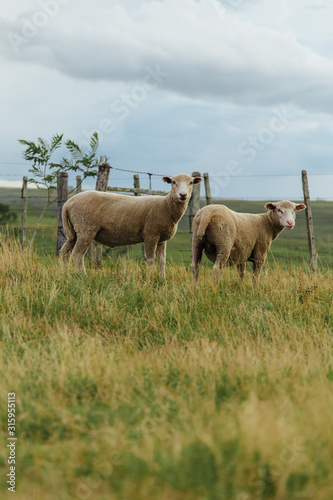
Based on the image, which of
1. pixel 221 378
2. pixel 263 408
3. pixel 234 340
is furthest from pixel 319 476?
pixel 234 340

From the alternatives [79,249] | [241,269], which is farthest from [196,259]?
[79,249]

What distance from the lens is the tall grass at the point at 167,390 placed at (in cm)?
260

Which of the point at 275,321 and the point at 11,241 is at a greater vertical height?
the point at 11,241

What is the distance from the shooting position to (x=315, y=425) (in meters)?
3.04

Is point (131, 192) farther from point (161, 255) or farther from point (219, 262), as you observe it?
point (219, 262)

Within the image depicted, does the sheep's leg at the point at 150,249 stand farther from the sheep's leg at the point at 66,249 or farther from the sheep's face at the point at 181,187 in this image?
the sheep's leg at the point at 66,249

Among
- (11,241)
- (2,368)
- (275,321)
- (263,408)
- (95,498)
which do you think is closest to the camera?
(95,498)

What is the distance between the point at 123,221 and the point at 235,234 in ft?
6.17

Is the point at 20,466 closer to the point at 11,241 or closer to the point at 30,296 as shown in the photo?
the point at 30,296

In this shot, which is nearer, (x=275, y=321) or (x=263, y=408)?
(x=263, y=408)

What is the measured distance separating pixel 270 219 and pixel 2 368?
5.08m

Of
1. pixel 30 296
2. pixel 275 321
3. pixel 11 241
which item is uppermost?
pixel 11 241

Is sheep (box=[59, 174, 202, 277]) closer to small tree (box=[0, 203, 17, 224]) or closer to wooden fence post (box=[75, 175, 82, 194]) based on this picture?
wooden fence post (box=[75, 175, 82, 194])
